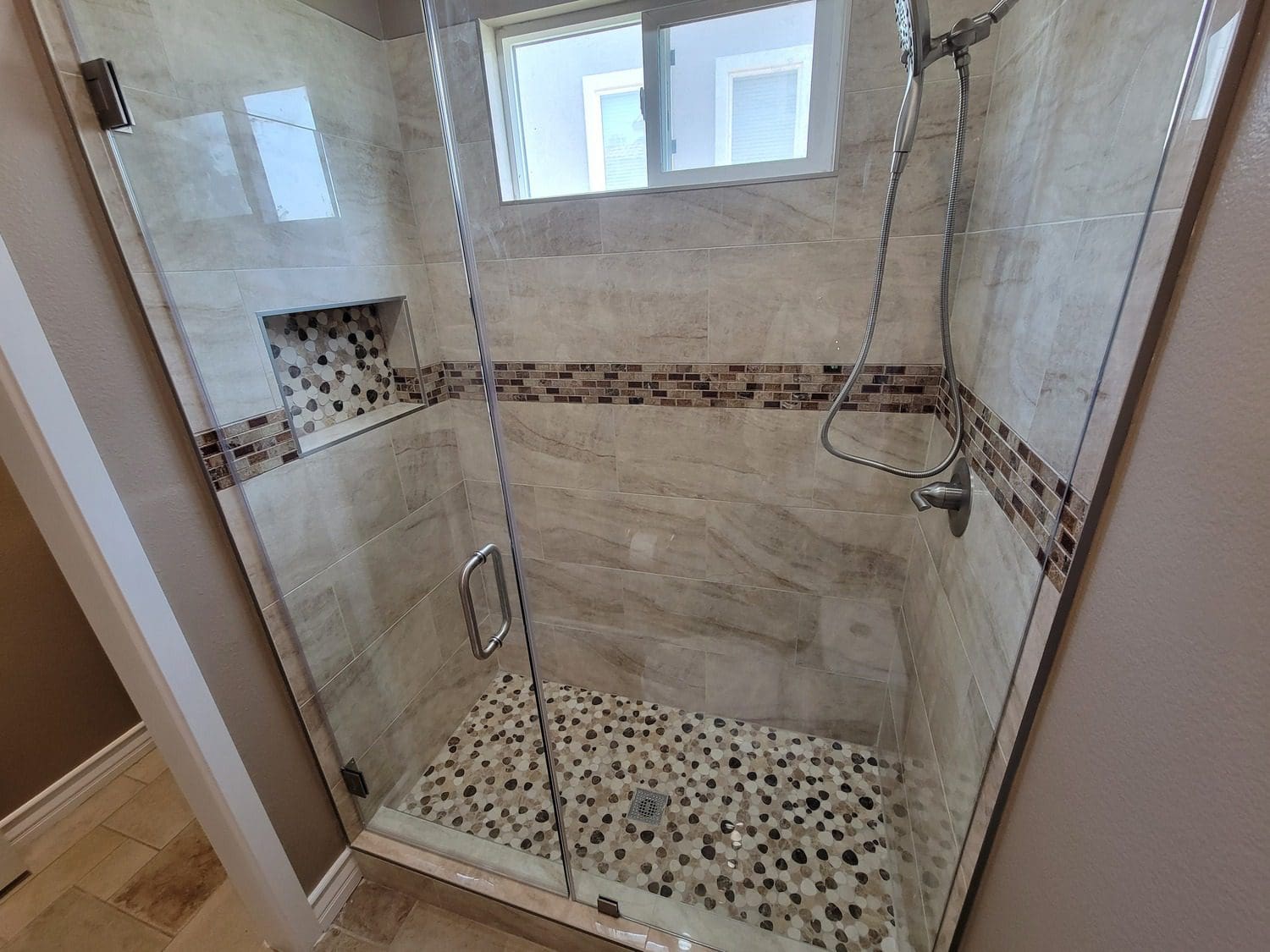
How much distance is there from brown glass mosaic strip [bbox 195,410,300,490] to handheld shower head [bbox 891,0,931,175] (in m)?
1.45

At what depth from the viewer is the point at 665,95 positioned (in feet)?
4.51

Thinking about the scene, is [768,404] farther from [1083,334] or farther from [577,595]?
[577,595]

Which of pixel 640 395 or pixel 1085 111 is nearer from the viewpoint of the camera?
pixel 1085 111

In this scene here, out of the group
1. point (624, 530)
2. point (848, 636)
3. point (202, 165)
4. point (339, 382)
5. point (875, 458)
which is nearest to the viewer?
point (202, 165)

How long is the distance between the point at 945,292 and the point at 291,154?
1.51 m

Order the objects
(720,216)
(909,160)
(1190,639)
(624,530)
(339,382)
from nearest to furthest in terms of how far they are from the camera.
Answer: (1190,639) → (909,160) → (720,216) → (339,382) → (624,530)

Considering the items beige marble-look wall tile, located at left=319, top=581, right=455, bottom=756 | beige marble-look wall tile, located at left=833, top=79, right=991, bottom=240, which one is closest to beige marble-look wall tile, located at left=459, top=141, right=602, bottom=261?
beige marble-look wall tile, located at left=833, top=79, right=991, bottom=240

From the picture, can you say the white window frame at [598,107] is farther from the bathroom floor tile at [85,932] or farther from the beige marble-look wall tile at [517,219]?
the bathroom floor tile at [85,932]

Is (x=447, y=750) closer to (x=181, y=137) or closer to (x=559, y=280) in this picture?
(x=559, y=280)

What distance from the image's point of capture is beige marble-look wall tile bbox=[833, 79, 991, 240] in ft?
3.67

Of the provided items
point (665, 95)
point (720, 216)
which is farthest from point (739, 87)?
point (720, 216)

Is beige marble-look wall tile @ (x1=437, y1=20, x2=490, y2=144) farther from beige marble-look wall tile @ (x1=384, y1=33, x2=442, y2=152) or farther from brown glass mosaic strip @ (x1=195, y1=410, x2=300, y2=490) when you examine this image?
brown glass mosaic strip @ (x1=195, y1=410, x2=300, y2=490)

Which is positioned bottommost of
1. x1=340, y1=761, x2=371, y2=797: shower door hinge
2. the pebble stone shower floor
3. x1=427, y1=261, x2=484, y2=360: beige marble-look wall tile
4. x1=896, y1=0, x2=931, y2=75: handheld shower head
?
the pebble stone shower floor

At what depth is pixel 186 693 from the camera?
1.05 metres
